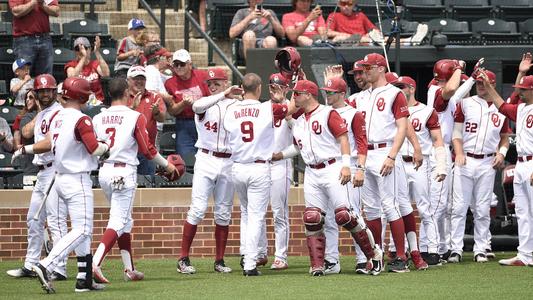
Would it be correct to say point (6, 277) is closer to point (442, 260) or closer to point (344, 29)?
point (442, 260)

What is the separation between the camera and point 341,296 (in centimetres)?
982

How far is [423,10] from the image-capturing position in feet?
57.7

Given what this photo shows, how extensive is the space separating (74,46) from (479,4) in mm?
5944

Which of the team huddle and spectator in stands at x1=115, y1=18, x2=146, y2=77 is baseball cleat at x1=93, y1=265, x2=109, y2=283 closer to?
the team huddle

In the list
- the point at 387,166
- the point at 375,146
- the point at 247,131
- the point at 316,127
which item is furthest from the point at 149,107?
the point at 387,166

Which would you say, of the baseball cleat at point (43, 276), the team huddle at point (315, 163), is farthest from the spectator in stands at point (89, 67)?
the baseball cleat at point (43, 276)

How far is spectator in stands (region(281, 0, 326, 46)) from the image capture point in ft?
51.9

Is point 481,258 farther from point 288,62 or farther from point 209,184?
point 209,184

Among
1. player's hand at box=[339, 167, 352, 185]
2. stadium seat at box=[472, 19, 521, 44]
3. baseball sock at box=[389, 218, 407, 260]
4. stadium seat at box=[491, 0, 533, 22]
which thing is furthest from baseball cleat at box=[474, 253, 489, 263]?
stadium seat at box=[491, 0, 533, 22]

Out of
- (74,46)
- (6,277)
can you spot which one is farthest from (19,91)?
(6,277)

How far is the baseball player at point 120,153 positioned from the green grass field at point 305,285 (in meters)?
0.60

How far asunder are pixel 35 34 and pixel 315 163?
5.63 m

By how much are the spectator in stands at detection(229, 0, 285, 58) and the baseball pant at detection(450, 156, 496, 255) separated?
3.67 m

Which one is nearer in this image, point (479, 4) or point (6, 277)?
point (6, 277)
